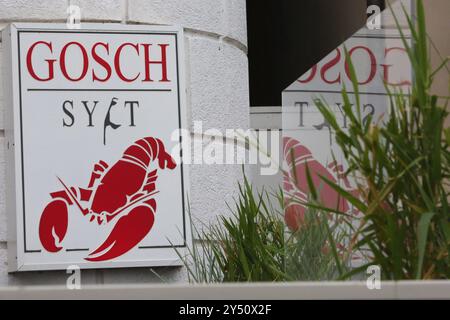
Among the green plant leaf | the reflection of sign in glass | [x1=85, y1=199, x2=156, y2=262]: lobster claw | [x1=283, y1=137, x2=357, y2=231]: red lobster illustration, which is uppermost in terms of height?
the reflection of sign in glass

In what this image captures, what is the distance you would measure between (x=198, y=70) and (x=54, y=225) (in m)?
0.92

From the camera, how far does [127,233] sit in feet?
14.1

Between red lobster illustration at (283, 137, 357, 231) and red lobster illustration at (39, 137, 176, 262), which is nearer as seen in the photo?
red lobster illustration at (283, 137, 357, 231)

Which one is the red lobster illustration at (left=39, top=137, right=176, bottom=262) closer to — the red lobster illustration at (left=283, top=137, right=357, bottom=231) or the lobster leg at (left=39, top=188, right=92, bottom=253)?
the lobster leg at (left=39, top=188, right=92, bottom=253)

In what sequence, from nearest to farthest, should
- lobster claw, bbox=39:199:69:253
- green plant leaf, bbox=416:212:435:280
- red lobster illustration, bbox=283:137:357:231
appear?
green plant leaf, bbox=416:212:435:280
red lobster illustration, bbox=283:137:357:231
lobster claw, bbox=39:199:69:253

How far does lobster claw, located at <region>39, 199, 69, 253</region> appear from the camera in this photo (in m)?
4.23

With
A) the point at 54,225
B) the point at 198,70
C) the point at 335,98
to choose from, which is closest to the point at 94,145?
the point at 54,225

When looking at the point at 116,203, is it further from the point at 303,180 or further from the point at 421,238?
the point at 421,238

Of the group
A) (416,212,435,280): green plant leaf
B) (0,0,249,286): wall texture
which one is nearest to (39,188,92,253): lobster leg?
(0,0,249,286): wall texture

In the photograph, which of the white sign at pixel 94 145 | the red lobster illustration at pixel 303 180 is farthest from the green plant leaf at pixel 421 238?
the white sign at pixel 94 145

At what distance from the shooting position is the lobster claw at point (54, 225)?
166 inches
